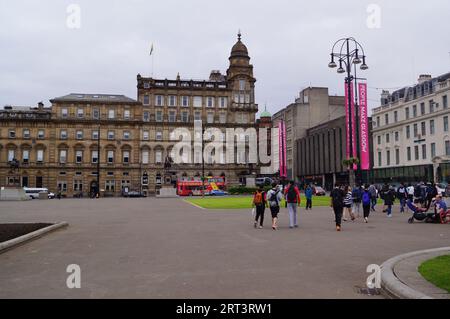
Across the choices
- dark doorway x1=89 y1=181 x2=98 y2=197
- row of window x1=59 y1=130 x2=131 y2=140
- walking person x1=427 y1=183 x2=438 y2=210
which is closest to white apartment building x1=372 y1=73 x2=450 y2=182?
walking person x1=427 y1=183 x2=438 y2=210

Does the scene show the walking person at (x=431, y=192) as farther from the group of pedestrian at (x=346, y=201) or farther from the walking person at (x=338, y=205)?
the walking person at (x=338, y=205)

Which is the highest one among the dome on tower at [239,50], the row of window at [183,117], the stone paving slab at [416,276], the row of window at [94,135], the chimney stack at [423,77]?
the dome on tower at [239,50]

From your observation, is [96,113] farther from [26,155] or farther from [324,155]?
[324,155]

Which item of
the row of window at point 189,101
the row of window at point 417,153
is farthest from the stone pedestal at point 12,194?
the row of window at point 417,153

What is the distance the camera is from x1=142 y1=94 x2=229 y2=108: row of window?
8188cm

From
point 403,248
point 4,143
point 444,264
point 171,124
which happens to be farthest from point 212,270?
point 4,143

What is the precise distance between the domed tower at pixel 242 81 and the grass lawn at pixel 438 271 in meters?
74.8

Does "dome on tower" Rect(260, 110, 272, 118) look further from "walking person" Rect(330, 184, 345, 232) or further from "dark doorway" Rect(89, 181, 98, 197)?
"walking person" Rect(330, 184, 345, 232)

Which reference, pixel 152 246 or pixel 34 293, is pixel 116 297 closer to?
pixel 34 293

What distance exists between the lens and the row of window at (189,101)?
81875 millimetres

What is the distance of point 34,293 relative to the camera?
22.0 ft

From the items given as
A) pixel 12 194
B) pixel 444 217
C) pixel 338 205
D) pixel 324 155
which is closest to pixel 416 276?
pixel 338 205

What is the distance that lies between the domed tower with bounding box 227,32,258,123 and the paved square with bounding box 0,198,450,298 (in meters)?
68.2
